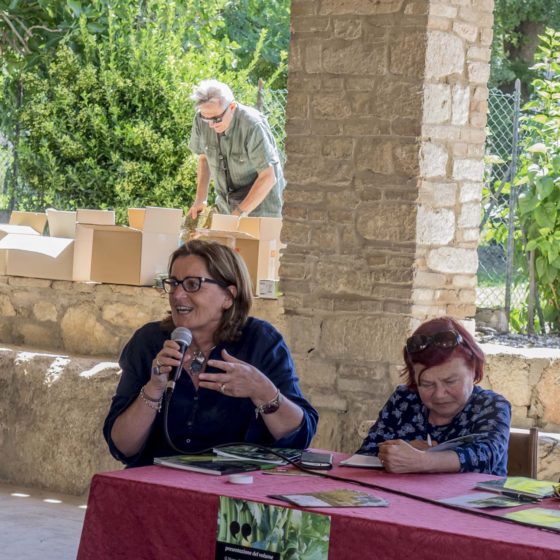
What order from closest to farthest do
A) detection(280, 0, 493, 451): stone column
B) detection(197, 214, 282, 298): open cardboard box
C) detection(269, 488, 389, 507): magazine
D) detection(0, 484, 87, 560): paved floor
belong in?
detection(269, 488, 389, 507): magazine < detection(0, 484, 87, 560): paved floor < detection(280, 0, 493, 451): stone column < detection(197, 214, 282, 298): open cardboard box

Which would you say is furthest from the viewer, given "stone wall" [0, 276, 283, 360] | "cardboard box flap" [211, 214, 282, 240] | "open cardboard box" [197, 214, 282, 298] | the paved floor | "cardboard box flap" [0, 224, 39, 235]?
"cardboard box flap" [0, 224, 39, 235]

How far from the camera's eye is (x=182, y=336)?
3.52 meters

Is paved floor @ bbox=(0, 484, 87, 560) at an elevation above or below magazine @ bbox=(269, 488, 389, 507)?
below

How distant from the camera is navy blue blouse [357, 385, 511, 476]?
11.6ft

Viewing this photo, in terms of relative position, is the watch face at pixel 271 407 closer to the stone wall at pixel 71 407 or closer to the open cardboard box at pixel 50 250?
the stone wall at pixel 71 407

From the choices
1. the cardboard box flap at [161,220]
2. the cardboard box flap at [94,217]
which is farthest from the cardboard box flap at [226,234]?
the cardboard box flap at [94,217]

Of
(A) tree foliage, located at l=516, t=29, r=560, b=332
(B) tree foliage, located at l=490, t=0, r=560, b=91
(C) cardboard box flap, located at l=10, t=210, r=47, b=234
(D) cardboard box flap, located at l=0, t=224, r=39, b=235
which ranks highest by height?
(B) tree foliage, located at l=490, t=0, r=560, b=91

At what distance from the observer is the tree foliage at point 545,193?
718 centimetres

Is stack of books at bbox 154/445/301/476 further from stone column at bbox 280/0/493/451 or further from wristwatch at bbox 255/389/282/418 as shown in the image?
stone column at bbox 280/0/493/451

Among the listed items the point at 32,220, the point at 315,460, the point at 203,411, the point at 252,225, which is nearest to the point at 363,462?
the point at 315,460

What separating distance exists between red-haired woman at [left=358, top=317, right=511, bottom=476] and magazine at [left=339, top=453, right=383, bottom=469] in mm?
152

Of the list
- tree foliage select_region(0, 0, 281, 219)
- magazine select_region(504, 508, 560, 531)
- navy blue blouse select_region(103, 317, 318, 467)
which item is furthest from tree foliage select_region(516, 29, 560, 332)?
magazine select_region(504, 508, 560, 531)

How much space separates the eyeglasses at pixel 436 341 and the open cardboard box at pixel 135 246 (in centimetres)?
305

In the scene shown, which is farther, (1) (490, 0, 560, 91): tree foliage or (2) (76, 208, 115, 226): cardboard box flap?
(1) (490, 0, 560, 91): tree foliage
